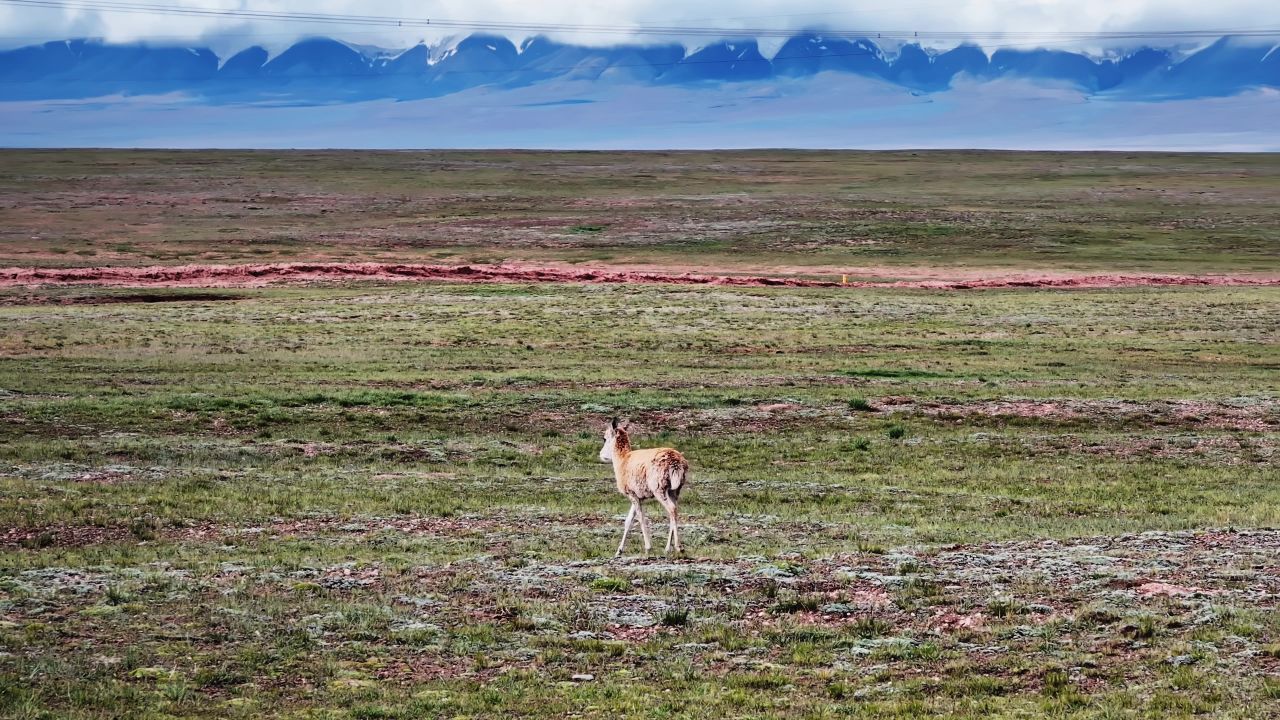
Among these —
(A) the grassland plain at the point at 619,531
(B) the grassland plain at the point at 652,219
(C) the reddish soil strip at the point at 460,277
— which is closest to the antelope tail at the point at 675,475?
(A) the grassland plain at the point at 619,531

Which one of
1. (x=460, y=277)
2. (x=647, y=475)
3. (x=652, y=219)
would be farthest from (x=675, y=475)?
(x=652, y=219)

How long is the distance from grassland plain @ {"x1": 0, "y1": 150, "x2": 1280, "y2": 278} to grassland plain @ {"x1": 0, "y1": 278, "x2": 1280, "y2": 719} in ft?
135

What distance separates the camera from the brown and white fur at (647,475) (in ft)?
54.5

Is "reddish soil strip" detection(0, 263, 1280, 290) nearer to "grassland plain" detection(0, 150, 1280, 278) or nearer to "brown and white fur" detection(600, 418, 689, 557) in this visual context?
"grassland plain" detection(0, 150, 1280, 278)

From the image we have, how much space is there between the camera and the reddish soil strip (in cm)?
7400

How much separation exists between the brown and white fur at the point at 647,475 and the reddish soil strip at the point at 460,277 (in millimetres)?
56161

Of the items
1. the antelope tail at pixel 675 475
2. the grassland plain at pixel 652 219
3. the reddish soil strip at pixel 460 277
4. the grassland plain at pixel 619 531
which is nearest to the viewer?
the grassland plain at pixel 619 531

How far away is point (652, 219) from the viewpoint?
116m

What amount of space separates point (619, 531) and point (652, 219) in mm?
96994

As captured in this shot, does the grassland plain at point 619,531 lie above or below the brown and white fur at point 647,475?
below

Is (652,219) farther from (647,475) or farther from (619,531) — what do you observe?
(647,475)

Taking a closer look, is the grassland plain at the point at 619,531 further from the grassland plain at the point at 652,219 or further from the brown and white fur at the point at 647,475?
the grassland plain at the point at 652,219

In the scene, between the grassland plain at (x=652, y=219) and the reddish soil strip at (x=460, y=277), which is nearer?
the reddish soil strip at (x=460, y=277)

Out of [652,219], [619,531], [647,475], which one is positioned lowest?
[619,531]
